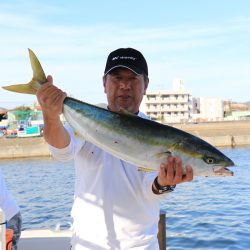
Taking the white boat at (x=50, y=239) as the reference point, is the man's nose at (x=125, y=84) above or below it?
above

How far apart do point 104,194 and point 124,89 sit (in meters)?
0.76

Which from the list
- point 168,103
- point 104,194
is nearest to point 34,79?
point 104,194

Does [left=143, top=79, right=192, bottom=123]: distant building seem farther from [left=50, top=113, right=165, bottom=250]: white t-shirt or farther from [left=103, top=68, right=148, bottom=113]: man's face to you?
[left=50, top=113, right=165, bottom=250]: white t-shirt

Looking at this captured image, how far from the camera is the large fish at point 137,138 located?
9.09 ft

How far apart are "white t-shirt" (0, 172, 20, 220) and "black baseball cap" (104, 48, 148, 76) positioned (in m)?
1.97

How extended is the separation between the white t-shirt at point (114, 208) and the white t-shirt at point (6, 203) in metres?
1.68

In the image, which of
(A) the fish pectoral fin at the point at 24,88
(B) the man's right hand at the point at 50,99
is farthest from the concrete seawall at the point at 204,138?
(B) the man's right hand at the point at 50,99

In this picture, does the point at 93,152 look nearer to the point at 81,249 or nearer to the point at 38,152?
the point at 81,249

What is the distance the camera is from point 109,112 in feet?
9.93

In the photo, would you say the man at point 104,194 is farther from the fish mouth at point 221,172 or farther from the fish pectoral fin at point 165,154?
the fish mouth at point 221,172

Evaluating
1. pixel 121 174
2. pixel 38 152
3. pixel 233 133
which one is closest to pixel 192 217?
pixel 121 174

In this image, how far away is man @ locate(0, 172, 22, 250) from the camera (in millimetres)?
4546

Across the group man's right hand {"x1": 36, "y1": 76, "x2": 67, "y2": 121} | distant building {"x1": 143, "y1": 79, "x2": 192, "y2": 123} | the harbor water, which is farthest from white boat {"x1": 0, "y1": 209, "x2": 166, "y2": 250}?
distant building {"x1": 143, "y1": 79, "x2": 192, "y2": 123}

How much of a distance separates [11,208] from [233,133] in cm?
5627
